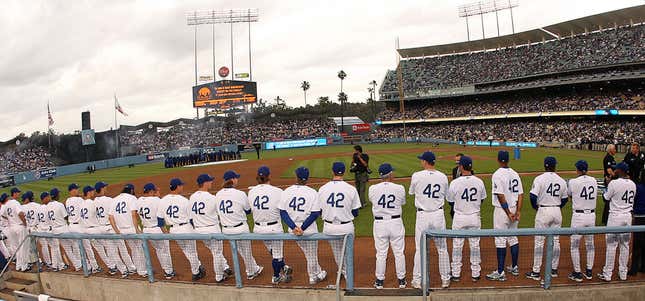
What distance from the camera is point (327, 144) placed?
6400 centimetres

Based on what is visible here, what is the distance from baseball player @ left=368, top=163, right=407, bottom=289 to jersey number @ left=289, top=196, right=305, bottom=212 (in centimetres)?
103

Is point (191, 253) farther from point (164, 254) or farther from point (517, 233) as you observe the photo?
point (517, 233)

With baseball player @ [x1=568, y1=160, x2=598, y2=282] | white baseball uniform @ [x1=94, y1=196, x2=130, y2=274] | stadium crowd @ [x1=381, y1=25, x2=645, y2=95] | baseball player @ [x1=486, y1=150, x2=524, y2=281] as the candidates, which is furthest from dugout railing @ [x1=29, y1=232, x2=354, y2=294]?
stadium crowd @ [x1=381, y1=25, x2=645, y2=95]

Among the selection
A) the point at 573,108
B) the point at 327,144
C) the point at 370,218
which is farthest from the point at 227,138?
the point at 370,218

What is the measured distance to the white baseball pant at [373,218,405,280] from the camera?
565cm

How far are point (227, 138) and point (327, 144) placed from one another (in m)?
16.2

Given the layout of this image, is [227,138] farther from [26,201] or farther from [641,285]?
[641,285]

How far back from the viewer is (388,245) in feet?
18.8

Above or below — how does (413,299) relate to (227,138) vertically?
below

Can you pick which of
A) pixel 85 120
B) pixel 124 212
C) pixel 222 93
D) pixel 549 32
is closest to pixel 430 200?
pixel 124 212

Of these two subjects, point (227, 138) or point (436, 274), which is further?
point (227, 138)

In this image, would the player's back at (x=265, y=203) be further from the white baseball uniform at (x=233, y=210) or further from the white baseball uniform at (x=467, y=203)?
the white baseball uniform at (x=467, y=203)

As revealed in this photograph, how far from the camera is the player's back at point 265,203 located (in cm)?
618

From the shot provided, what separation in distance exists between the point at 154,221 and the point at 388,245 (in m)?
4.22
